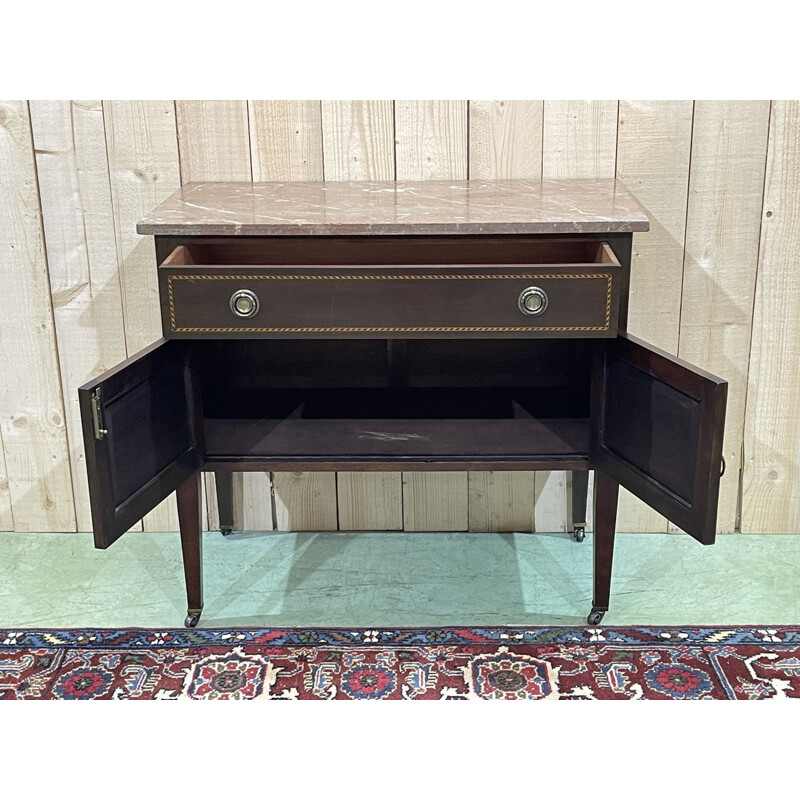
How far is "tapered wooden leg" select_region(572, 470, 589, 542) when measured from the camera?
2.64 meters

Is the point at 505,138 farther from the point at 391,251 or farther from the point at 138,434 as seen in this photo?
the point at 138,434

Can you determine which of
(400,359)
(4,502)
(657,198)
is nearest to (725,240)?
(657,198)

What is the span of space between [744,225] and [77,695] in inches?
68.6

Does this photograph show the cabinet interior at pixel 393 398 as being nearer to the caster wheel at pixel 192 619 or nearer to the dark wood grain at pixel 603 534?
the dark wood grain at pixel 603 534

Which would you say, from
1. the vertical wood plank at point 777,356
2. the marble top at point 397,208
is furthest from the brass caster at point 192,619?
the vertical wood plank at point 777,356

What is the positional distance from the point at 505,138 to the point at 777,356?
2.72 feet

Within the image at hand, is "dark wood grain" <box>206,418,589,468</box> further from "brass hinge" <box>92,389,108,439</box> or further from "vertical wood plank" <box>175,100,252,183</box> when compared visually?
"vertical wood plank" <box>175,100,252,183</box>

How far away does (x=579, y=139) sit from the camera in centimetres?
241

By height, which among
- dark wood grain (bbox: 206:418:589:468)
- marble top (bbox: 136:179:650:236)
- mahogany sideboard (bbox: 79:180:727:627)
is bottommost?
dark wood grain (bbox: 206:418:589:468)

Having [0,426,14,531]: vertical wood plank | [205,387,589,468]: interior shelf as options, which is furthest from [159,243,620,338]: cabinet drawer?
[0,426,14,531]: vertical wood plank

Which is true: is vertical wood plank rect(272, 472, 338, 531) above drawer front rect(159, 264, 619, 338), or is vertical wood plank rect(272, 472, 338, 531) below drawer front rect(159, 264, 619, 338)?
below

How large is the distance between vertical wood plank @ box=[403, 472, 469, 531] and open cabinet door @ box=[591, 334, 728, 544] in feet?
1.80

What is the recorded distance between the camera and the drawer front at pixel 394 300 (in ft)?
6.39

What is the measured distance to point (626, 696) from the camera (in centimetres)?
205
